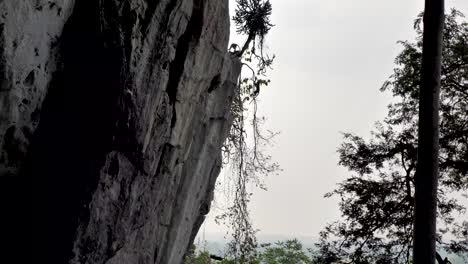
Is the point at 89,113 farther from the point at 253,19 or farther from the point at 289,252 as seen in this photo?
the point at 289,252

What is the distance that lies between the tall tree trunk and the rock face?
3341mm

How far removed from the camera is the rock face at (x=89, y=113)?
158 inches

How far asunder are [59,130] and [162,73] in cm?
130

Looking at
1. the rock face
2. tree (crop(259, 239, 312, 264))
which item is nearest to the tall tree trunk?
the rock face

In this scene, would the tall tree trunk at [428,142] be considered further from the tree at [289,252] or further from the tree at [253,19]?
the tree at [289,252]

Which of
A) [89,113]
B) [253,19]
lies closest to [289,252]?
[253,19]

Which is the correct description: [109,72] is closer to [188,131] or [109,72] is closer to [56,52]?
[56,52]

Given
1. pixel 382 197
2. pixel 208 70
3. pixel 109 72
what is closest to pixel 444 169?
pixel 382 197

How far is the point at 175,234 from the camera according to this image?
661cm

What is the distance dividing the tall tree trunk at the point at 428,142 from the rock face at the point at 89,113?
132 inches

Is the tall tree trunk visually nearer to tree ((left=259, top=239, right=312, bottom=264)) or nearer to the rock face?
the rock face

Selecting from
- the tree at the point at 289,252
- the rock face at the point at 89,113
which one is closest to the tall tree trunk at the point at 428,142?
the rock face at the point at 89,113

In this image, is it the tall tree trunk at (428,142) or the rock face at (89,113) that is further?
the tall tree trunk at (428,142)

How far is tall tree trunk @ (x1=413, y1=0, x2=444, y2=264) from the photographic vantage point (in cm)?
553
